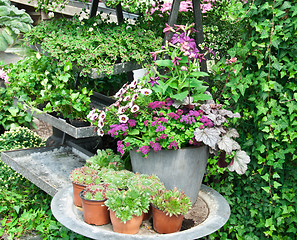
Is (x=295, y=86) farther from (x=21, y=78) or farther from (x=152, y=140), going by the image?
(x=21, y=78)

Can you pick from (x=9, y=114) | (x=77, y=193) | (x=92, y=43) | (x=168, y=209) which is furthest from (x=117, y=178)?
(x=9, y=114)

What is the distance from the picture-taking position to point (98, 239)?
1.73m

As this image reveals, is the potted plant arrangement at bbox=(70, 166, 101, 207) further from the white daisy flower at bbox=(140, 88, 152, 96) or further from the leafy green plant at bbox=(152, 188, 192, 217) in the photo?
the white daisy flower at bbox=(140, 88, 152, 96)

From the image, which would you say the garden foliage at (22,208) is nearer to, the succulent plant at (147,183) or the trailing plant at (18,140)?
Result: the trailing plant at (18,140)

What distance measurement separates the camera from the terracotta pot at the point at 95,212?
1.85 m

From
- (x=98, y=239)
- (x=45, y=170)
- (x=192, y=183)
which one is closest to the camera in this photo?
(x=98, y=239)

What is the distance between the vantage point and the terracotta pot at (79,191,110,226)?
1848 millimetres

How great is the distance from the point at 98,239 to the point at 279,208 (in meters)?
1.18

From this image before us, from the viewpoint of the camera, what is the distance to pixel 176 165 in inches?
76.8

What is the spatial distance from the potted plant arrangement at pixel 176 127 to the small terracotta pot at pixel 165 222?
0.69 feet

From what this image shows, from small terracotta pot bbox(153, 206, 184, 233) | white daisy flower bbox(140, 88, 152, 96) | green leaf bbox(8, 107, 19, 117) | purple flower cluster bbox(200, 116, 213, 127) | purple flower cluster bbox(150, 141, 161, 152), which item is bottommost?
green leaf bbox(8, 107, 19, 117)

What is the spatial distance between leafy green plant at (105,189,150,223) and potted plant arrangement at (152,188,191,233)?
6 centimetres

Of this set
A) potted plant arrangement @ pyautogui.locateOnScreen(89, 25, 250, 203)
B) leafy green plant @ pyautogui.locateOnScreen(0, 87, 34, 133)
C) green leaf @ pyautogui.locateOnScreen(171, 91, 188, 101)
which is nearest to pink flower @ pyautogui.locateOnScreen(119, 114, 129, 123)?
potted plant arrangement @ pyautogui.locateOnScreen(89, 25, 250, 203)

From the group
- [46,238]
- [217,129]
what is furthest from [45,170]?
[217,129]
